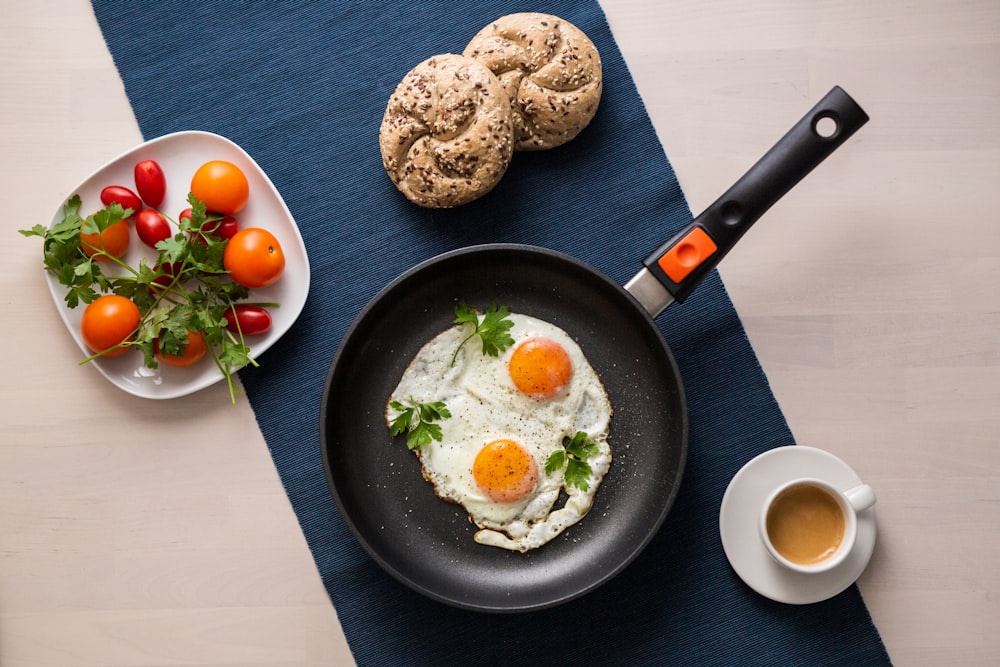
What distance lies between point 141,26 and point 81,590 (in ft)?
5.40

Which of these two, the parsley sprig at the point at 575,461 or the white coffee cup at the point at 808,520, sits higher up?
the parsley sprig at the point at 575,461

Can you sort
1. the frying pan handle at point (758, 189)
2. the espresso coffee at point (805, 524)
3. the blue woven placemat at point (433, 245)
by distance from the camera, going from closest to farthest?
the frying pan handle at point (758, 189) → the espresso coffee at point (805, 524) → the blue woven placemat at point (433, 245)

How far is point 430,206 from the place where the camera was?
7.27 feet

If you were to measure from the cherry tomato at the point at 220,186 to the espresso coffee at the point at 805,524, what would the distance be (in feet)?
5.52

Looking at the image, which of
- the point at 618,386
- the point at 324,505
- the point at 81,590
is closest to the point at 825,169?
the point at 618,386

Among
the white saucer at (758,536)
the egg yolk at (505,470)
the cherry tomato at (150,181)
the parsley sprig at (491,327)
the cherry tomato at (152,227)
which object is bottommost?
the white saucer at (758,536)

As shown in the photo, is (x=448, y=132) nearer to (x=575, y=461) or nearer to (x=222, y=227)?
(x=222, y=227)

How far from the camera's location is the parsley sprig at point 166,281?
83.4 inches

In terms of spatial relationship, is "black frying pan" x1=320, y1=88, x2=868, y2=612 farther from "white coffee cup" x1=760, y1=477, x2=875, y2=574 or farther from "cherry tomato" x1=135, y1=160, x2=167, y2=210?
"cherry tomato" x1=135, y1=160, x2=167, y2=210

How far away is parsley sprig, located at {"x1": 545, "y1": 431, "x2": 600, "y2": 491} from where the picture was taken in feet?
7.16

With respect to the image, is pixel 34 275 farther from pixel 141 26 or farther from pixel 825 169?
pixel 825 169

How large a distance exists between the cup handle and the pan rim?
0.46m

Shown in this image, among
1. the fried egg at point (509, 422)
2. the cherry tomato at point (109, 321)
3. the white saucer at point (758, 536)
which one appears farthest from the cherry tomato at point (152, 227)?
the white saucer at point (758, 536)

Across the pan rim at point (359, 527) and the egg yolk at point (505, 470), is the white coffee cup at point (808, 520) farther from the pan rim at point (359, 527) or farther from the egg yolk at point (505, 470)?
the egg yolk at point (505, 470)
